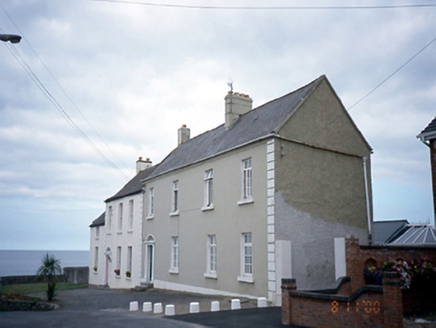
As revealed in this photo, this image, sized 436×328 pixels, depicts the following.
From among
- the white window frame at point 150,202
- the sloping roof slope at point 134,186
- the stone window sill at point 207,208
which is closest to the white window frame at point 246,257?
the stone window sill at point 207,208

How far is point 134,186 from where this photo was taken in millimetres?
34469

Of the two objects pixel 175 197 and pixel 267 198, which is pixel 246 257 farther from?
pixel 175 197

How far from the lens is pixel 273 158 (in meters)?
18.5

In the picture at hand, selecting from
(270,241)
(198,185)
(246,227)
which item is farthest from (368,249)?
(198,185)

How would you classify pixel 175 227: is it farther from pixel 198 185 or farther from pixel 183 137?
pixel 183 137

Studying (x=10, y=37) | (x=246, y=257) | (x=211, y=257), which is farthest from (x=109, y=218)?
(x=10, y=37)

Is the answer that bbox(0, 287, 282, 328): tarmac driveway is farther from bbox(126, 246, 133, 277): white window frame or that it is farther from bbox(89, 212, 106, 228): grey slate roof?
bbox(89, 212, 106, 228): grey slate roof

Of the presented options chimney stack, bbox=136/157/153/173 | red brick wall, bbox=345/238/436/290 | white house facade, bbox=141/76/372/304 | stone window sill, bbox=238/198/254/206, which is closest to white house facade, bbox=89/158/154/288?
chimney stack, bbox=136/157/153/173

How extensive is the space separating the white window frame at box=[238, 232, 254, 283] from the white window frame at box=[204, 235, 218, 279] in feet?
8.10

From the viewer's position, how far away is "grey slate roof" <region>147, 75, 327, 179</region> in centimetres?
2016

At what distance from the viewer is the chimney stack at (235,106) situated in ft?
82.6

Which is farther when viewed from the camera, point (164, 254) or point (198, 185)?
point (164, 254)

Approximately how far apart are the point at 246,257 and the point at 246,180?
10.9 ft

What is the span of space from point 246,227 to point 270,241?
6.38ft
